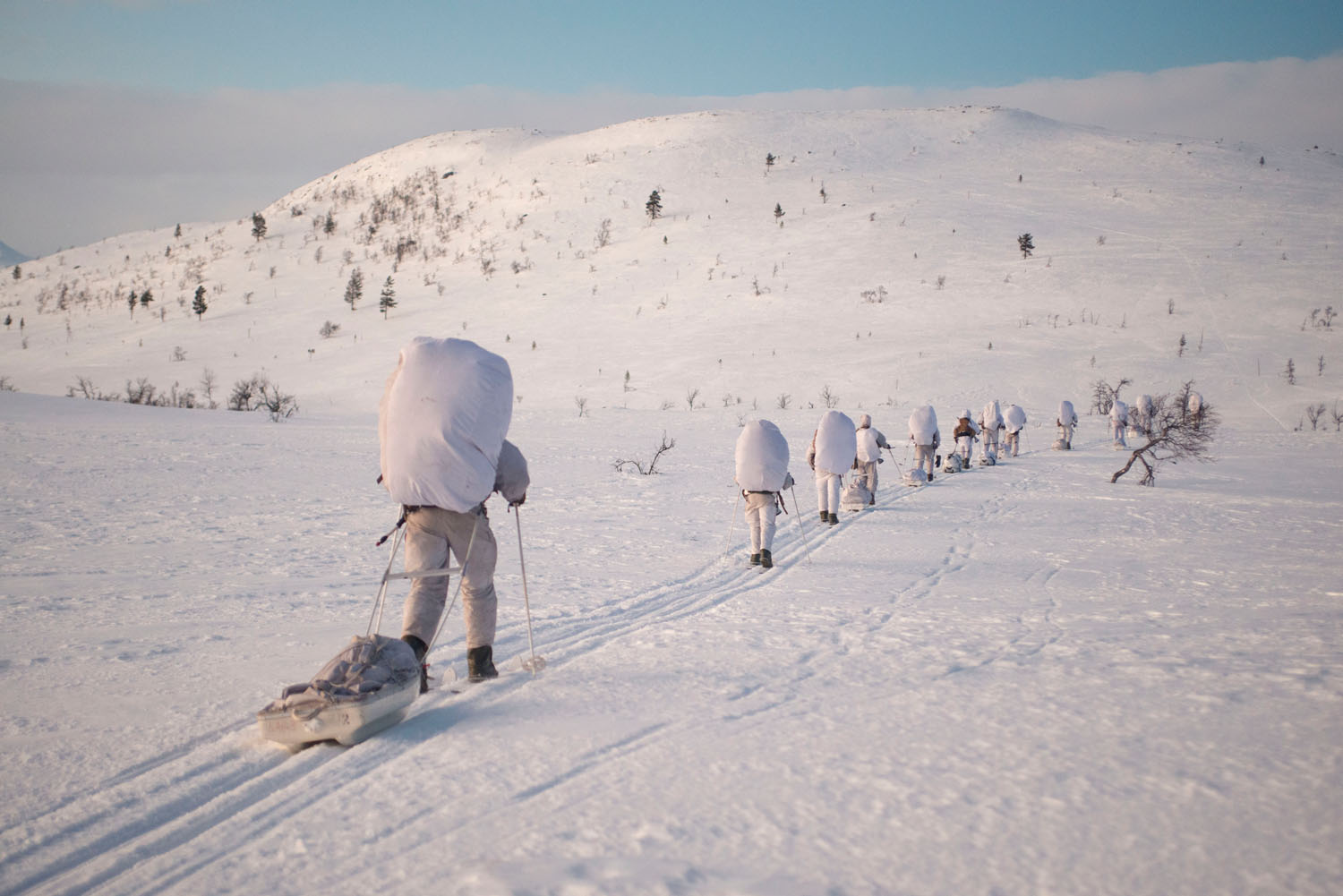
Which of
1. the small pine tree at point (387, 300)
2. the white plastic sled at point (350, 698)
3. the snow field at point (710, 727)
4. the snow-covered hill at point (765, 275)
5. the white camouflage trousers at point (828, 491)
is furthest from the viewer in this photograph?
the small pine tree at point (387, 300)

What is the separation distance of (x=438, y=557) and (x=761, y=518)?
15.3ft

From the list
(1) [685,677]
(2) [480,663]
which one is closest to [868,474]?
(1) [685,677]

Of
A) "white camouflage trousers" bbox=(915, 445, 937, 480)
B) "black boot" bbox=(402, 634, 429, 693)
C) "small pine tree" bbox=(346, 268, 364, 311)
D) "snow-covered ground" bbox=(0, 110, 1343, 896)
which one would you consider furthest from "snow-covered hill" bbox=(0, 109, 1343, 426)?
"black boot" bbox=(402, 634, 429, 693)

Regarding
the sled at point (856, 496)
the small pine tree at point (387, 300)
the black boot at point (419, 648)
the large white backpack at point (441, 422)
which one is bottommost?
the sled at point (856, 496)

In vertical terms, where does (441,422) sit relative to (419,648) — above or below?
above

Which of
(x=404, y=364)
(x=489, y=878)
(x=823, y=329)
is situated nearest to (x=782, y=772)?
(x=489, y=878)

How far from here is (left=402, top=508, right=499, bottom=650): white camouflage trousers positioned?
4.55 meters

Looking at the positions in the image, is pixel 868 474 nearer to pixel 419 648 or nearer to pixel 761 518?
pixel 761 518

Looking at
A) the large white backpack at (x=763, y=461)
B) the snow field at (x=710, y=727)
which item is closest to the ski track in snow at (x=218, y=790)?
the snow field at (x=710, y=727)

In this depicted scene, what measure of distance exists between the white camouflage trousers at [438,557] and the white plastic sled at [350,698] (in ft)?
1.48

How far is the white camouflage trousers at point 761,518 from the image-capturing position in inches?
340

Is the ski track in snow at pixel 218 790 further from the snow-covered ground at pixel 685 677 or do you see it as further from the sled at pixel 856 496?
the sled at pixel 856 496

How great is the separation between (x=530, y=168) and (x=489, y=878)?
82.5m

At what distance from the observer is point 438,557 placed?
457 centimetres
